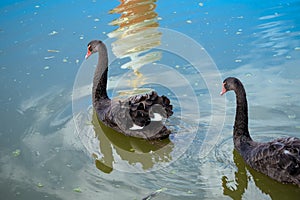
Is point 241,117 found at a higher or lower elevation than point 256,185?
higher

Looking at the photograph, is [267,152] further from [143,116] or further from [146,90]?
[146,90]

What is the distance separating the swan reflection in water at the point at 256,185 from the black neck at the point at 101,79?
1315 mm

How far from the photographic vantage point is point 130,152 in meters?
3.23

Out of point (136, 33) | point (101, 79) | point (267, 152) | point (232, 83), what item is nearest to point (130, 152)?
point (101, 79)

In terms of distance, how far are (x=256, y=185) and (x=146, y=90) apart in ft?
4.97

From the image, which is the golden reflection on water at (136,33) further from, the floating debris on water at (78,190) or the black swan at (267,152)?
the floating debris on water at (78,190)

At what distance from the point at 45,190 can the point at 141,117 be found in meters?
0.81

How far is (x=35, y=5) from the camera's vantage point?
6.61m

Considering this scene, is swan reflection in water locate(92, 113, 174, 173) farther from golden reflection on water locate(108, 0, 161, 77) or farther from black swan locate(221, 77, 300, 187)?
golden reflection on water locate(108, 0, 161, 77)

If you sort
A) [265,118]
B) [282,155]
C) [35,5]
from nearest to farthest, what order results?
[282,155], [265,118], [35,5]

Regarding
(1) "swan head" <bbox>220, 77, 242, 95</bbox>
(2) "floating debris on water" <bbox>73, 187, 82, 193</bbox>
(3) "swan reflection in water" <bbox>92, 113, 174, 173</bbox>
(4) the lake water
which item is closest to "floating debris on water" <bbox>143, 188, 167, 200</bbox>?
(4) the lake water

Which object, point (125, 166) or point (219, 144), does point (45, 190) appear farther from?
point (219, 144)

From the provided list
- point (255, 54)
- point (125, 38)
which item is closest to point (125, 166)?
point (255, 54)

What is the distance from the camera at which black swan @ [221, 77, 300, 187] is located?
98.8 inches
